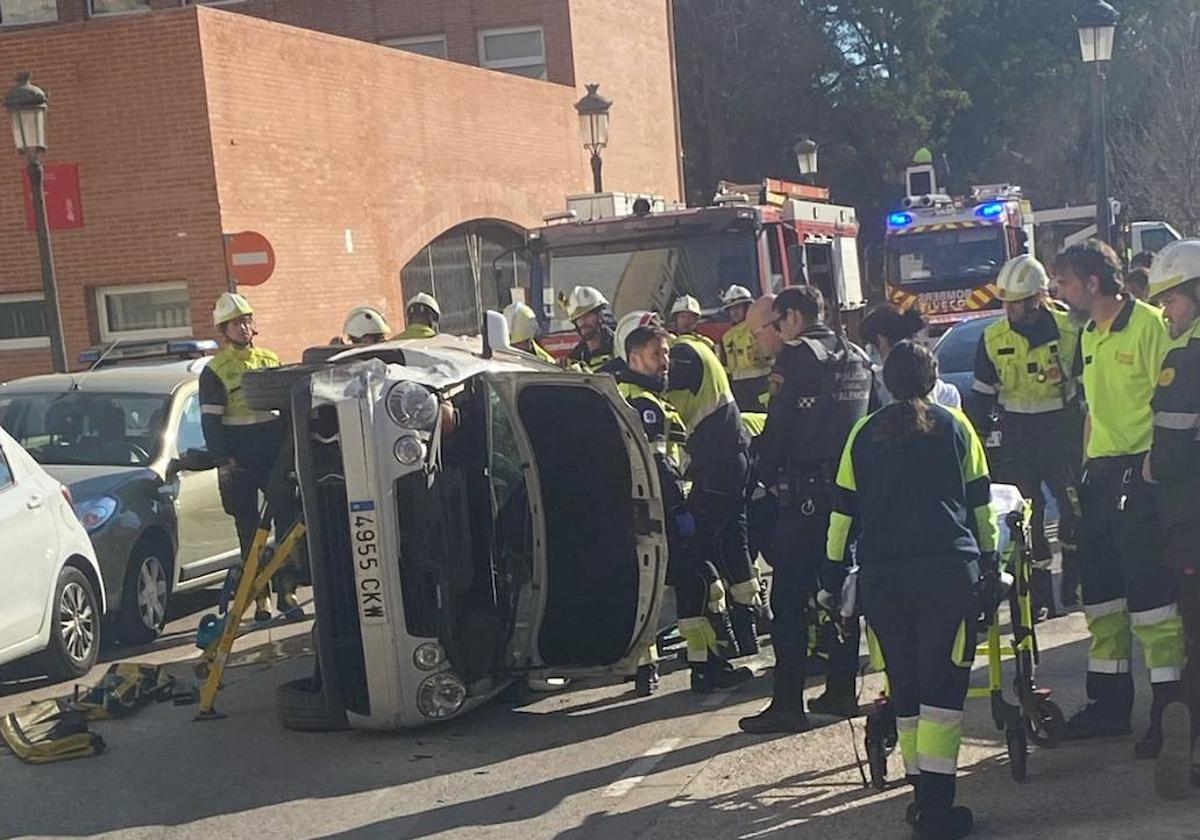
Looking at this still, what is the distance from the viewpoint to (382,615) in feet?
23.9

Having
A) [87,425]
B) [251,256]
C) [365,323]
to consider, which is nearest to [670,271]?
[251,256]

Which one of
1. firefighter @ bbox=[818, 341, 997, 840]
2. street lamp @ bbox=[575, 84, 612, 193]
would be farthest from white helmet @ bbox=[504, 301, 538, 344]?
street lamp @ bbox=[575, 84, 612, 193]

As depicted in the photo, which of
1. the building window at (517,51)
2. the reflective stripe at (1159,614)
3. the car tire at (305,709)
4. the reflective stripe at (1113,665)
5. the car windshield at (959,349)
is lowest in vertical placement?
the car tire at (305,709)

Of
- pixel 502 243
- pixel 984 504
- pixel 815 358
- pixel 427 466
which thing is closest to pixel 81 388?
pixel 427 466

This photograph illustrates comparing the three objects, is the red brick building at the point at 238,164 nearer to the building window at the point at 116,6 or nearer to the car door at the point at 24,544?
the building window at the point at 116,6

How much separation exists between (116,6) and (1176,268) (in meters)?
23.2

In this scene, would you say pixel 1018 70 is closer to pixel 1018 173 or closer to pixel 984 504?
pixel 1018 173

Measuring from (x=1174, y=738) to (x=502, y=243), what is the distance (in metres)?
22.4

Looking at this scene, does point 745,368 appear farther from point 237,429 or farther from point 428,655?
point 428,655

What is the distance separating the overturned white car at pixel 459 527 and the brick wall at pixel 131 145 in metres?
11.3

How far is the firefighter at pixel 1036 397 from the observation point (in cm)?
929

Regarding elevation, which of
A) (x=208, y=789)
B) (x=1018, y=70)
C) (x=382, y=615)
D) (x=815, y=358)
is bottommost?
(x=208, y=789)

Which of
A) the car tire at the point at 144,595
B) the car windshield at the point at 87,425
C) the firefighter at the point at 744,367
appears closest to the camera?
the car tire at the point at 144,595

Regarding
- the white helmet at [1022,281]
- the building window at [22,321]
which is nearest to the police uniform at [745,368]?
the white helmet at [1022,281]
